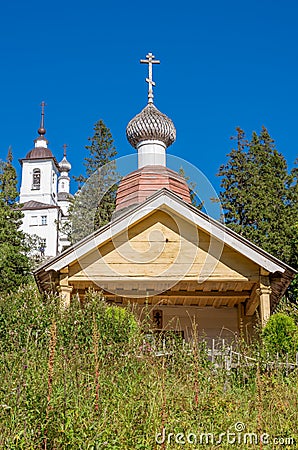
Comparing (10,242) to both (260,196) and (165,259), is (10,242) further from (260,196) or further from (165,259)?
(165,259)

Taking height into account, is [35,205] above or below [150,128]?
above

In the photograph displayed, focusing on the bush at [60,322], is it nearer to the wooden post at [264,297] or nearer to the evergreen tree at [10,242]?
the wooden post at [264,297]

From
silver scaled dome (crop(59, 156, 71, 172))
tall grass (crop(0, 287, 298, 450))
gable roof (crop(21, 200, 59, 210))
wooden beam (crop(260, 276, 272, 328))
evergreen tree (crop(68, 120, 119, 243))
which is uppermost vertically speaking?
silver scaled dome (crop(59, 156, 71, 172))

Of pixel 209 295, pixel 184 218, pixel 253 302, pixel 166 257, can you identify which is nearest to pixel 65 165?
pixel 209 295

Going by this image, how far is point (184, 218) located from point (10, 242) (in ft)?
75.6

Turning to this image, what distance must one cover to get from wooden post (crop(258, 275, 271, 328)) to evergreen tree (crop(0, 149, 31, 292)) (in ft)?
64.0

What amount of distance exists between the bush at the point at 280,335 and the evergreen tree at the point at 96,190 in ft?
72.6

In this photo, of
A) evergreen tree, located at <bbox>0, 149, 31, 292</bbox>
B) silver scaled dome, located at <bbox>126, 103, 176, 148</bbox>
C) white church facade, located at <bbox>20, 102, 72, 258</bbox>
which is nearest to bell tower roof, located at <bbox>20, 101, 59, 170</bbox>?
white church facade, located at <bbox>20, 102, 72, 258</bbox>

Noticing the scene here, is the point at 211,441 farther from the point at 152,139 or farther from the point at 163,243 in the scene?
the point at 152,139

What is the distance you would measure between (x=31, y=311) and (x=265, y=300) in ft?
14.5

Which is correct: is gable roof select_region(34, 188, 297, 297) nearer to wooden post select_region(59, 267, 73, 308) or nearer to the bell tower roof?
wooden post select_region(59, 267, 73, 308)

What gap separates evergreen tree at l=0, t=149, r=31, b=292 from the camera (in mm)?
30094

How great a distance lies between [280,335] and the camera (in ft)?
31.2

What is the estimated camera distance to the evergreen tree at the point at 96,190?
33062 millimetres
